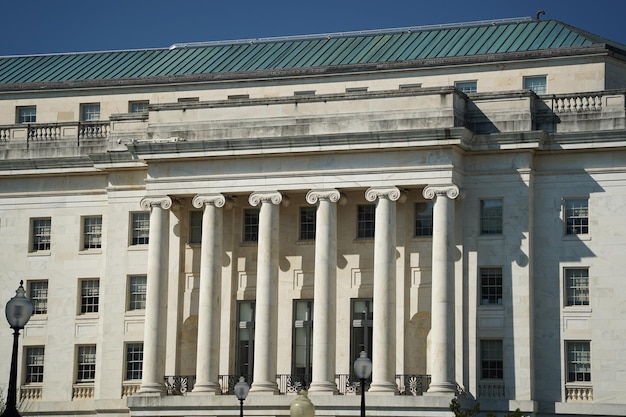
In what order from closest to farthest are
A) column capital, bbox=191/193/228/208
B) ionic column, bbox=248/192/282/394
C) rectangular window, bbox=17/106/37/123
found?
ionic column, bbox=248/192/282/394 < column capital, bbox=191/193/228/208 < rectangular window, bbox=17/106/37/123

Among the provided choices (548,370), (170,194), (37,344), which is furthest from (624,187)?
(37,344)

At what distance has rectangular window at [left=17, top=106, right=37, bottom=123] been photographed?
77500 mm

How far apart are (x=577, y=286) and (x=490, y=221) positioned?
460cm

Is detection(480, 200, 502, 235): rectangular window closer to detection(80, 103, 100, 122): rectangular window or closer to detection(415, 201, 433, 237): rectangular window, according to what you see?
detection(415, 201, 433, 237): rectangular window

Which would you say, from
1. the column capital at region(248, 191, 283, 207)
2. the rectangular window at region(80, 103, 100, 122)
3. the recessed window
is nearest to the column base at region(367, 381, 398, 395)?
the recessed window

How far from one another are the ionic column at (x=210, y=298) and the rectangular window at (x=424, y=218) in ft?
27.9

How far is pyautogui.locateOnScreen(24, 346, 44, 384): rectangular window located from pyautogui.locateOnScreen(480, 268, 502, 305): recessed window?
70.9 ft

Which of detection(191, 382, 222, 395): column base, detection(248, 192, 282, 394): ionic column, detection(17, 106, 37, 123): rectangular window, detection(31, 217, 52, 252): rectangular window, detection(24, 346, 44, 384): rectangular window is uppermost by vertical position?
detection(17, 106, 37, 123): rectangular window

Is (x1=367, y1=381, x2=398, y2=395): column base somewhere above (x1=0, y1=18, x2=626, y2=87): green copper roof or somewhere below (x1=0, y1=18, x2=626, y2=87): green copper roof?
below

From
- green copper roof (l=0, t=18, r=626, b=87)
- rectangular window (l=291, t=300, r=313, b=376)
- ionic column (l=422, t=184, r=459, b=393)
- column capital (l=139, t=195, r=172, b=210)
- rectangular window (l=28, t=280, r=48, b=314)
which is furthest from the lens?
green copper roof (l=0, t=18, r=626, b=87)

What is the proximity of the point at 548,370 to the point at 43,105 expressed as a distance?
31283mm

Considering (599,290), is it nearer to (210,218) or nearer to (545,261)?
(545,261)

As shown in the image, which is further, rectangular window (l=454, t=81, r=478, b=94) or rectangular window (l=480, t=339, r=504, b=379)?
rectangular window (l=454, t=81, r=478, b=94)

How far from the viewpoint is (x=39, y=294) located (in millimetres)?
70250
